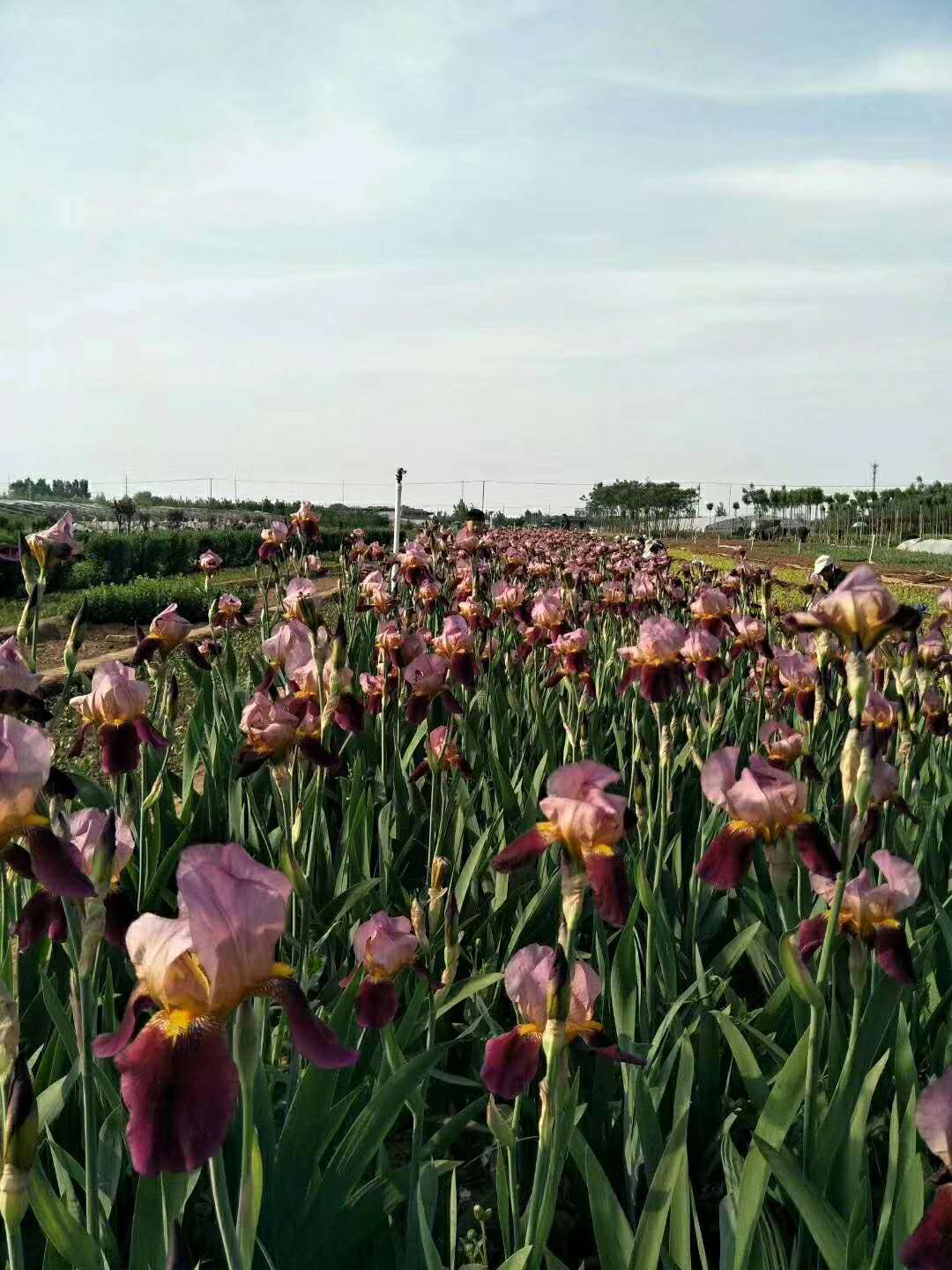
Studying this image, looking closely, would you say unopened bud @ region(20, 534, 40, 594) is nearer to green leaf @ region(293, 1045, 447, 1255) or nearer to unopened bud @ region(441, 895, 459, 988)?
unopened bud @ region(441, 895, 459, 988)

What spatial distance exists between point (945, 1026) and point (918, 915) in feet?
2.66

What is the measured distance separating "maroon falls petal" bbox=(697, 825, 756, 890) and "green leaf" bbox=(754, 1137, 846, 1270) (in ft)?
1.82

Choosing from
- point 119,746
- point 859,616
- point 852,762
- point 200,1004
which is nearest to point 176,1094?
point 200,1004

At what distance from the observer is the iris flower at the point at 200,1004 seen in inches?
43.9

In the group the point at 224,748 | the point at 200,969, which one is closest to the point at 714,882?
the point at 200,969

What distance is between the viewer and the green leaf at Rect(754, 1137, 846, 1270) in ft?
5.78

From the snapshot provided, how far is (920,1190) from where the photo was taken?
183cm

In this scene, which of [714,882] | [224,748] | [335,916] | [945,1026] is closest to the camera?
[714,882]

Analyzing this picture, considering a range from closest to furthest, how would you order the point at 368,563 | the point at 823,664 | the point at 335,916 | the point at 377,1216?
the point at 377,1216, the point at 335,916, the point at 823,664, the point at 368,563

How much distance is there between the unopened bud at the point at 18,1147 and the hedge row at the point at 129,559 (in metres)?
18.9

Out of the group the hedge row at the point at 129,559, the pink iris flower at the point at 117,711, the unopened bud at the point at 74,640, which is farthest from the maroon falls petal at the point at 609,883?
the hedge row at the point at 129,559

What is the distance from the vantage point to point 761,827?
225 cm

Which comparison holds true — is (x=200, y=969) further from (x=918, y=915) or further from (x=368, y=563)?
(x=368, y=563)

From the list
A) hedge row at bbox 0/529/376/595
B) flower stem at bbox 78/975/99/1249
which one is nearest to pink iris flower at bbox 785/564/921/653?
flower stem at bbox 78/975/99/1249
